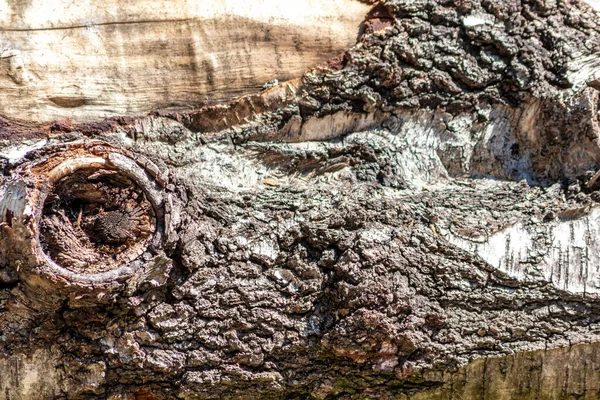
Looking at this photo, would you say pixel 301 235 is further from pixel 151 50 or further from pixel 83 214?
pixel 151 50

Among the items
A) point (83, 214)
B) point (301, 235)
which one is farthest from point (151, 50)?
point (301, 235)

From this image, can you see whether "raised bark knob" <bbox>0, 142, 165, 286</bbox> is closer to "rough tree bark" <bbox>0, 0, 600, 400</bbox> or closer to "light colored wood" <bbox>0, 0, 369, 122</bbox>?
"rough tree bark" <bbox>0, 0, 600, 400</bbox>

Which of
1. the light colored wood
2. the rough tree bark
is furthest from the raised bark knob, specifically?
the light colored wood

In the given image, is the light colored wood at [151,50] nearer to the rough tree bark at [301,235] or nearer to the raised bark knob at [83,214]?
the rough tree bark at [301,235]

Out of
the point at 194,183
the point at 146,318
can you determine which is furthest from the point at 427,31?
the point at 146,318

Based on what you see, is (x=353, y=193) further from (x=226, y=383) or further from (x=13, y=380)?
(x=13, y=380)

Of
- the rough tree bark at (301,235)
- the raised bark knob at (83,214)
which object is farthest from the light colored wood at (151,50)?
the raised bark knob at (83,214)
